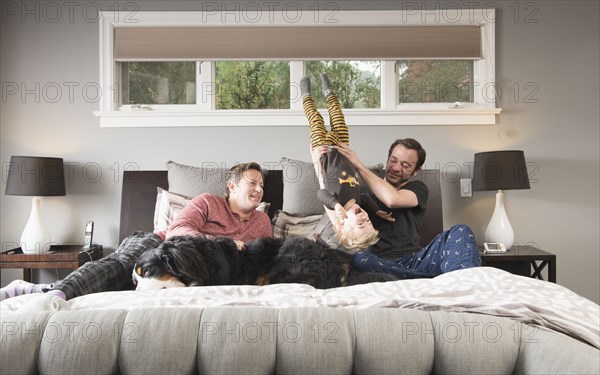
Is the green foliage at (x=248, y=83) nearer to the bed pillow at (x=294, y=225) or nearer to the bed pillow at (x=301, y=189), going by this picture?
the bed pillow at (x=301, y=189)

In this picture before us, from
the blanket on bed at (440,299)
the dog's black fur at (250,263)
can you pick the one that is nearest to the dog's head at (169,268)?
the dog's black fur at (250,263)

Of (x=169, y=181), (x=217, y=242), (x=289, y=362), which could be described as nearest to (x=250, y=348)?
(x=289, y=362)

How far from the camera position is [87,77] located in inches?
144

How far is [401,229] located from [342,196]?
0.38m

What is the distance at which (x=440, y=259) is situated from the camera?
88.4 inches

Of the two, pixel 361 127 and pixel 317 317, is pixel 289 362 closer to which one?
pixel 317 317

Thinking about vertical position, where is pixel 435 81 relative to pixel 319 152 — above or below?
above

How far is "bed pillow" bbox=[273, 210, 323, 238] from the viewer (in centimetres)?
290

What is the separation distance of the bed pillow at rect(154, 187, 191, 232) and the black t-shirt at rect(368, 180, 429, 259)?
1092mm

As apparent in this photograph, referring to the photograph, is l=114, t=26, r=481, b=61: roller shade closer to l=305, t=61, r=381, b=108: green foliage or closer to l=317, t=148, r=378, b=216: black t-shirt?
l=305, t=61, r=381, b=108: green foliage

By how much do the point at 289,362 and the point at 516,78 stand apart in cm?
328

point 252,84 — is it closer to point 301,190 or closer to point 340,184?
point 301,190

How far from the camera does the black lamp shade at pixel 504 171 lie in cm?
329

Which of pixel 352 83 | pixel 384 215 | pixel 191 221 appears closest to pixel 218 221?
pixel 191 221
